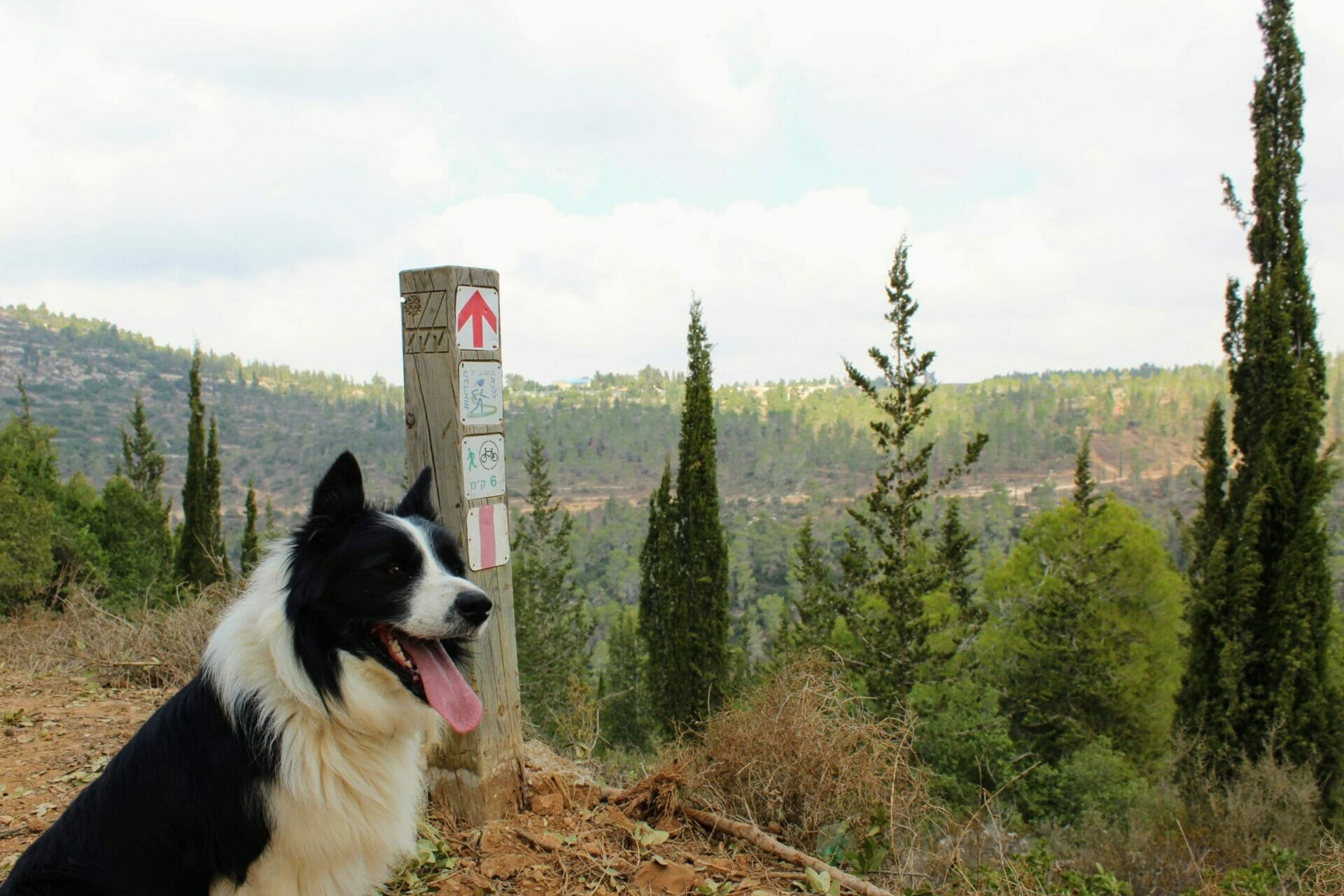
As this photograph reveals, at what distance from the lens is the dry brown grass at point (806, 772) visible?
4.37 m

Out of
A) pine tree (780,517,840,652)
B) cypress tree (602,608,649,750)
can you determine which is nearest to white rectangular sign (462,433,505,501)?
pine tree (780,517,840,652)

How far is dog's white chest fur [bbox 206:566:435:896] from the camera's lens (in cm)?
259

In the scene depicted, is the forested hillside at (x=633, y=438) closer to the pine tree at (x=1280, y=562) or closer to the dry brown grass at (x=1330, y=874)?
the pine tree at (x=1280, y=562)

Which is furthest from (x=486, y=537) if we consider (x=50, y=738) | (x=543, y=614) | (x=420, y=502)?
(x=543, y=614)

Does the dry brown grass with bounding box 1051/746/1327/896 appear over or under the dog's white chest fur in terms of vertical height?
under

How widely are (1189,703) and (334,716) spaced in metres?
22.0

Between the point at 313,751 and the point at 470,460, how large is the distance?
4.85 ft

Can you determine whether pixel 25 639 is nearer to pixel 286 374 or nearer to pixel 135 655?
pixel 135 655

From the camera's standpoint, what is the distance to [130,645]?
6984 millimetres

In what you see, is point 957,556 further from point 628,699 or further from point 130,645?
point 130,645

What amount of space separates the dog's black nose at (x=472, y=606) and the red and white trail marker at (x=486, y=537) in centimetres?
128

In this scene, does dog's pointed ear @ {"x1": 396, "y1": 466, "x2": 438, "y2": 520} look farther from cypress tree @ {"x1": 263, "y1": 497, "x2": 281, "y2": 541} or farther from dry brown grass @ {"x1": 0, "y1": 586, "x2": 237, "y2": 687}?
dry brown grass @ {"x1": 0, "y1": 586, "x2": 237, "y2": 687}

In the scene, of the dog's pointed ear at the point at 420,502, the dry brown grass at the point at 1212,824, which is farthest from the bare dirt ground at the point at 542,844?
the dry brown grass at the point at 1212,824

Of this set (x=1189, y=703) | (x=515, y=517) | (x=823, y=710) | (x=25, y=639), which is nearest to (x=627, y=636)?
(x=515, y=517)
